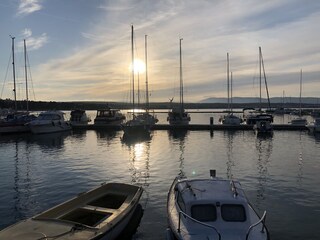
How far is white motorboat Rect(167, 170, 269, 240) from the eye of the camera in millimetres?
9820

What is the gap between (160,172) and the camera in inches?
965

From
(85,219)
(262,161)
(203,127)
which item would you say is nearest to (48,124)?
(203,127)

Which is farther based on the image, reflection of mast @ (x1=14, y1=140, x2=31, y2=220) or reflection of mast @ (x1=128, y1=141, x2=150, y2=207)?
reflection of mast @ (x1=128, y1=141, x2=150, y2=207)

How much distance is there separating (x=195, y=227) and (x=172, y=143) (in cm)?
3161

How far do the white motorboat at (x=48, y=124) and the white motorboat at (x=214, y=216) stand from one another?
147 feet

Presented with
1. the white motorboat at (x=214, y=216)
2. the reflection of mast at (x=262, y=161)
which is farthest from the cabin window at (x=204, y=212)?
the reflection of mast at (x=262, y=161)

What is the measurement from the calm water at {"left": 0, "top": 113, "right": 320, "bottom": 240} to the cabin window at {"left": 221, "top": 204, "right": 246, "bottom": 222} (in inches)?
120

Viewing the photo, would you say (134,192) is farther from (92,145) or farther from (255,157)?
(92,145)

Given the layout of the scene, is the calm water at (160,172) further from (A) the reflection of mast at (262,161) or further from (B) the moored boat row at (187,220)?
(B) the moored boat row at (187,220)

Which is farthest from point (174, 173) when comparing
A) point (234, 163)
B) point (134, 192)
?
point (134, 192)

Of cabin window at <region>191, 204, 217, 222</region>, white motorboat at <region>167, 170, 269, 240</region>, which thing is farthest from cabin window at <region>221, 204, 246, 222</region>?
cabin window at <region>191, 204, 217, 222</region>

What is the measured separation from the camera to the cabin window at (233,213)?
10492 millimetres

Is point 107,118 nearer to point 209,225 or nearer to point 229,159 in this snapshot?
point 229,159

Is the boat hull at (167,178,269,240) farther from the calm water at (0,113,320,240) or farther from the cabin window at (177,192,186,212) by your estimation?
the calm water at (0,113,320,240)
